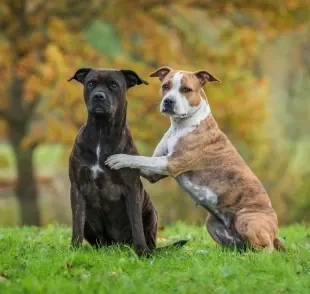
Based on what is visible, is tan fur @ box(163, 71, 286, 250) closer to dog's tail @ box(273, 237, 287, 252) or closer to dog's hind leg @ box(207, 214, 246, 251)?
dog's tail @ box(273, 237, 287, 252)

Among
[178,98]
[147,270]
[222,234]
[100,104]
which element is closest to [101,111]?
[100,104]

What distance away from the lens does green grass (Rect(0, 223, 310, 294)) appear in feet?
18.1

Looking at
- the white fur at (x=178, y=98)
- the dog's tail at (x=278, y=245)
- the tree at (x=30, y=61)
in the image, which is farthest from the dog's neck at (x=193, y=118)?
the tree at (x=30, y=61)

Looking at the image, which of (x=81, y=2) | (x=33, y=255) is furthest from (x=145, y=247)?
(x=81, y=2)

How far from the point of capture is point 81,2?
50.8 feet

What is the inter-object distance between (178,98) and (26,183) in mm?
9814

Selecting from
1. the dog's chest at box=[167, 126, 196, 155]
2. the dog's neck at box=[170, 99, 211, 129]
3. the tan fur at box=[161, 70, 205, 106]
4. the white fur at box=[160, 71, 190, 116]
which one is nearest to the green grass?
the dog's chest at box=[167, 126, 196, 155]

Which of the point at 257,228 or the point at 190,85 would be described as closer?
the point at 257,228

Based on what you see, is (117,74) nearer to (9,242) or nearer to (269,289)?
(9,242)

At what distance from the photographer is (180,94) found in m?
7.45

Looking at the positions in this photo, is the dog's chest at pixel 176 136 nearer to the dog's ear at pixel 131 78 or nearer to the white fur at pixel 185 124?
the white fur at pixel 185 124

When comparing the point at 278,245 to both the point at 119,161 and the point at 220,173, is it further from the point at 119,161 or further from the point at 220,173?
the point at 119,161

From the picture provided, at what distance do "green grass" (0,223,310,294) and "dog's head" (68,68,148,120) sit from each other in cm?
127

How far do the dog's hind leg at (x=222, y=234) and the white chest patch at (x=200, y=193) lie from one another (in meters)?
0.20
